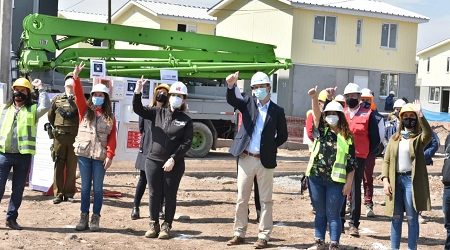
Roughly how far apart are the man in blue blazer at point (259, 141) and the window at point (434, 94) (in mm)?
53337

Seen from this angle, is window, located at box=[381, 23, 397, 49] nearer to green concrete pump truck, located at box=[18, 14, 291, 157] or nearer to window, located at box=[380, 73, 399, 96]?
window, located at box=[380, 73, 399, 96]

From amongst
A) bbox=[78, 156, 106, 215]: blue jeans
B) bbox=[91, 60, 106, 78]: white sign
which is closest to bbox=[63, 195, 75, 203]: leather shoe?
bbox=[91, 60, 106, 78]: white sign

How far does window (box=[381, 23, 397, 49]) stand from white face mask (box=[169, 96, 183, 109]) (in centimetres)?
3169

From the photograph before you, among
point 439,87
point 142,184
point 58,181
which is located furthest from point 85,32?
point 439,87

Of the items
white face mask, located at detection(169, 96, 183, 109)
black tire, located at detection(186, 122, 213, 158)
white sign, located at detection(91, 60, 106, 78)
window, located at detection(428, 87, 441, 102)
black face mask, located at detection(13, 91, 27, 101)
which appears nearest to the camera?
white face mask, located at detection(169, 96, 183, 109)

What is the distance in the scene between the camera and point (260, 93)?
8.59 metres

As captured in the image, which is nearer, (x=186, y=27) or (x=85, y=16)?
(x=186, y=27)

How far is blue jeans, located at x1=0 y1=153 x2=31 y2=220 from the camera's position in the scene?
9062 mm

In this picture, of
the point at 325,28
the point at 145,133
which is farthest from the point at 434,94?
the point at 145,133

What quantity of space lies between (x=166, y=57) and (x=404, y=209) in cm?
1122

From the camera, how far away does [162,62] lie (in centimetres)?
1836

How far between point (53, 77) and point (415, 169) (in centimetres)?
1127

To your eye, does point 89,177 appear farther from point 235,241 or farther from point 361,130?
point 361,130

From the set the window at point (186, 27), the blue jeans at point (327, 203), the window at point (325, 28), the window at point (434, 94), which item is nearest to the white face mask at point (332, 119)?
the blue jeans at point (327, 203)
